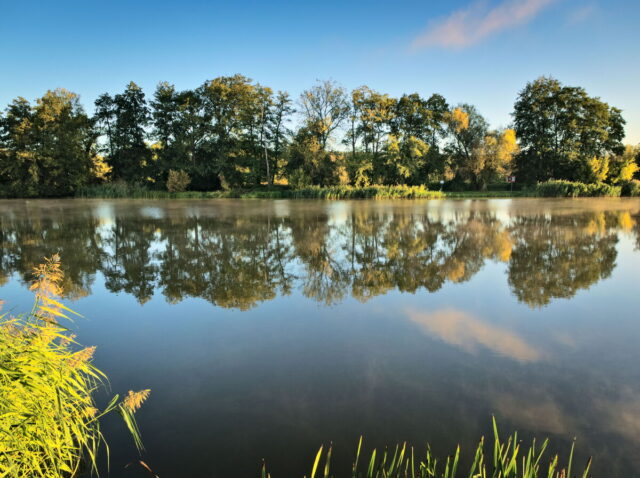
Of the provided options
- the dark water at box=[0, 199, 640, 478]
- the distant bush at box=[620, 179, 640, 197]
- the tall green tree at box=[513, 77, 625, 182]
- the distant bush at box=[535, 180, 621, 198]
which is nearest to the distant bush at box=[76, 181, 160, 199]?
the dark water at box=[0, 199, 640, 478]

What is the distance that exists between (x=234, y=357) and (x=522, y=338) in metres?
2.98

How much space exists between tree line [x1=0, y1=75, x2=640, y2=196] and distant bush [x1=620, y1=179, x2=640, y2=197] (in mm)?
1128

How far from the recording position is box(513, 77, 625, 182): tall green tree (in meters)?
45.9

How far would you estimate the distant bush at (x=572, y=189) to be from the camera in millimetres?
36750

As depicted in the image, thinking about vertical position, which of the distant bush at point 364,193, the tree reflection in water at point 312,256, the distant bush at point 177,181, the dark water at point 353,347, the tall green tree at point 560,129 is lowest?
the dark water at point 353,347

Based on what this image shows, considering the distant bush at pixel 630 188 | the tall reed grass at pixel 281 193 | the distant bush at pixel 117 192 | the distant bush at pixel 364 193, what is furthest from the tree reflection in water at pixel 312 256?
the distant bush at pixel 630 188

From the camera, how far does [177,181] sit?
138ft

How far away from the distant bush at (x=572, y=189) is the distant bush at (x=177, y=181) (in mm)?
34353

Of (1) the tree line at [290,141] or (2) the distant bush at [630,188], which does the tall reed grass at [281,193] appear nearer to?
(1) the tree line at [290,141]

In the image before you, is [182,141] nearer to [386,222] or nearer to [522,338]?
[386,222]

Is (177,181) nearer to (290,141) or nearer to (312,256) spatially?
(290,141)

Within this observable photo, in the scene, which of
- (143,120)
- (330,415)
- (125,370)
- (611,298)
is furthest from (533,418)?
(143,120)

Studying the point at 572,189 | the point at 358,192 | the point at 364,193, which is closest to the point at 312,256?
the point at 358,192

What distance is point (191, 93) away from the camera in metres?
46.2
